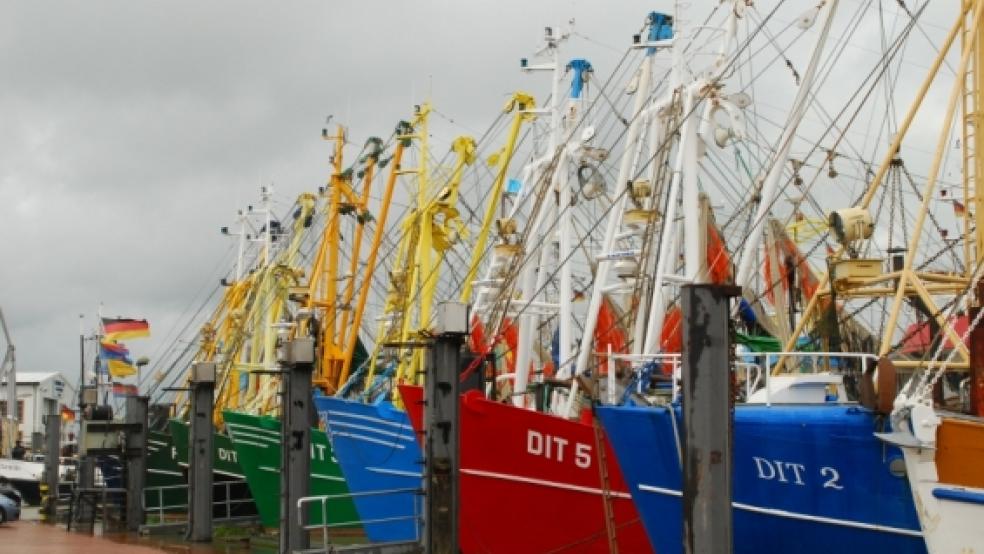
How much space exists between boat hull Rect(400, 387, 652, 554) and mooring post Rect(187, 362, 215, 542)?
7230 mm

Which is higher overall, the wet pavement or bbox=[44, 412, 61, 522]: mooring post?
bbox=[44, 412, 61, 522]: mooring post

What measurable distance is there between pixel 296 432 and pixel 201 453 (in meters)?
5.92

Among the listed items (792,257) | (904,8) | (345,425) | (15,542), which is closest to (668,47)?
(904,8)

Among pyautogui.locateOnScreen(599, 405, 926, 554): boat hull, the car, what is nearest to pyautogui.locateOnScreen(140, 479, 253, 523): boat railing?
the car

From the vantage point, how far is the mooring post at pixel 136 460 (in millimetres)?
29922

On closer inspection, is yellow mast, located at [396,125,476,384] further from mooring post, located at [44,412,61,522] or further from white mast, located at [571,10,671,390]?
mooring post, located at [44,412,61,522]

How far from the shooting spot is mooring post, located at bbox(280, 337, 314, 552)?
2066 centimetres

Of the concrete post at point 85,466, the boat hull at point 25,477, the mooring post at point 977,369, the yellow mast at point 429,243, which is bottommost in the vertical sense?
the boat hull at point 25,477

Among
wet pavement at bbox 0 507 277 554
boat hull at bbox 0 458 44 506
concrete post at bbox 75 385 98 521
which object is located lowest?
boat hull at bbox 0 458 44 506

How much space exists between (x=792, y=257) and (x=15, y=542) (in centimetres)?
1687

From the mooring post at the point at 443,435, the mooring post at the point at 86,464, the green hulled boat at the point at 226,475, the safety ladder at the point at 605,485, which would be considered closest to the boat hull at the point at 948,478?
the safety ladder at the point at 605,485

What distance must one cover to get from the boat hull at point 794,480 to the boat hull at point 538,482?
2534mm

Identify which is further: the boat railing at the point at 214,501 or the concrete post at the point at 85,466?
the concrete post at the point at 85,466

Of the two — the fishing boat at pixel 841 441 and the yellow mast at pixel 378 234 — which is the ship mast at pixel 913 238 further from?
the yellow mast at pixel 378 234
